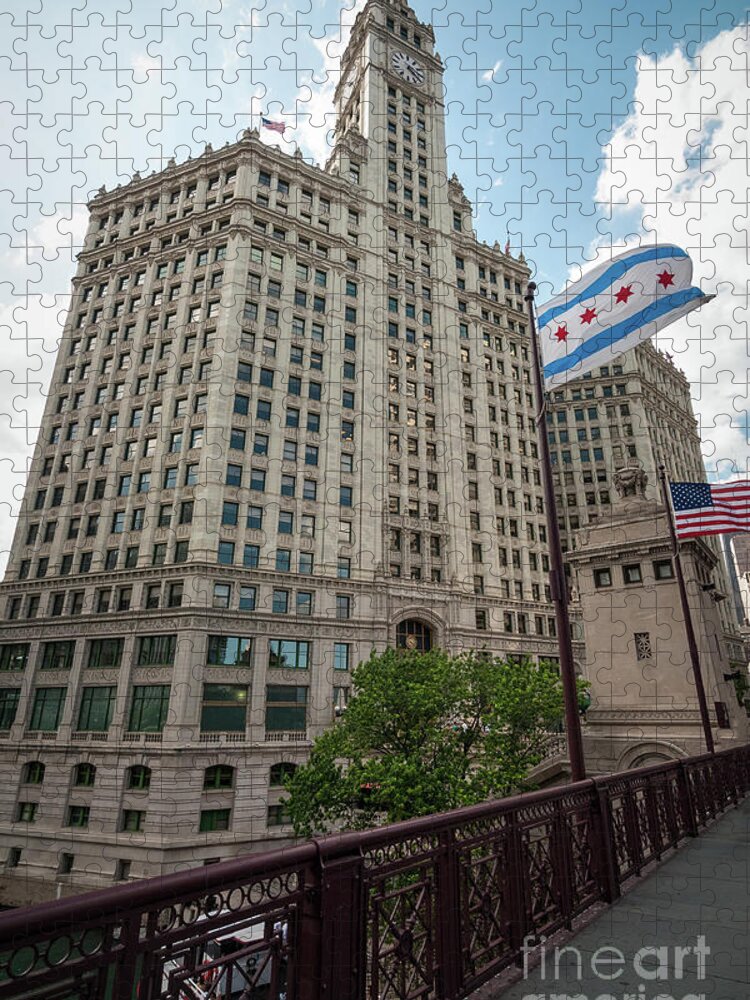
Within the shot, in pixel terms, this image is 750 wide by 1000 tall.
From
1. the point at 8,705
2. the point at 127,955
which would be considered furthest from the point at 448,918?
the point at 8,705

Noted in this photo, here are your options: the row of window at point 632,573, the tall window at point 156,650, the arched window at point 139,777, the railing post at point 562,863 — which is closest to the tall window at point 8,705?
the tall window at point 156,650

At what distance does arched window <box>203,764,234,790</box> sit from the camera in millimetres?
33844

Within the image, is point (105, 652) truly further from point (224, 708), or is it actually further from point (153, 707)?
point (224, 708)

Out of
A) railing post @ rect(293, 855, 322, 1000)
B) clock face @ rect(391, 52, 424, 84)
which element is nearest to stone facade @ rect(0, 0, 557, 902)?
clock face @ rect(391, 52, 424, 84)

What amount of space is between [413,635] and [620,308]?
37.8 m

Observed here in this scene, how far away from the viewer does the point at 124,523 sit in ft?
139

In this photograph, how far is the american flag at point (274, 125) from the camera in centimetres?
Answer: 4925

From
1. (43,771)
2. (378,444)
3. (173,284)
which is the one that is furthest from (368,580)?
(173,284)

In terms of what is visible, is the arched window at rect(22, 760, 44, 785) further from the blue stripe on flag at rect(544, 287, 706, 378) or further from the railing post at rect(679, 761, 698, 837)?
the blue stripe on flag at rect(544, 287, 706, 378)

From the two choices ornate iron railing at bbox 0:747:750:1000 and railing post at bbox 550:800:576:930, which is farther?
railing post at bbox 550:800:576:930

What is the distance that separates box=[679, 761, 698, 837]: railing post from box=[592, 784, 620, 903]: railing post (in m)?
4.57

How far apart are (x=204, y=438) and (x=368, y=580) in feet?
55.0

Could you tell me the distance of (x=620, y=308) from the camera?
11.6 metres

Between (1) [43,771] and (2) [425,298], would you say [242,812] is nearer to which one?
(1) [43,771]
